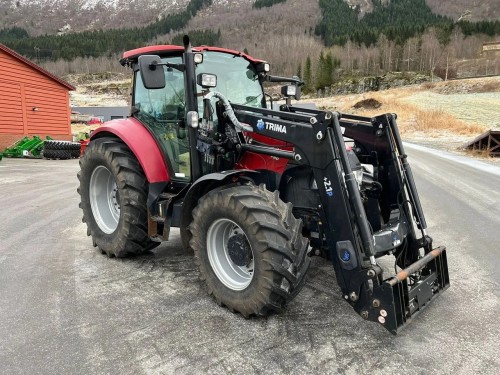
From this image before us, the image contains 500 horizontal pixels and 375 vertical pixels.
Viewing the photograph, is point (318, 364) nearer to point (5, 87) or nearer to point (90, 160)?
point (90, 160)

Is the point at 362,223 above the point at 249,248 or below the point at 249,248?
above

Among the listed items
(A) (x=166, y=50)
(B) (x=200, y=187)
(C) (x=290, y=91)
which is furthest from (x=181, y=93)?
(C) (x=290, y=91)

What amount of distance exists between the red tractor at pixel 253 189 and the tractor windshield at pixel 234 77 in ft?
0.04

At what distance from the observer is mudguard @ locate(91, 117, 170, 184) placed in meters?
4.37

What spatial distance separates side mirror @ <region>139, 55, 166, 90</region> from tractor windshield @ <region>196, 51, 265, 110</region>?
478 millimetres

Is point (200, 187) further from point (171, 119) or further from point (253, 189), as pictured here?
point (171, 119)

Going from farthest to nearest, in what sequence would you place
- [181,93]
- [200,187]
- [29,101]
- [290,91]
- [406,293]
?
[29,101]
[290,91]
[181,93]
[200,187]
[406,293]

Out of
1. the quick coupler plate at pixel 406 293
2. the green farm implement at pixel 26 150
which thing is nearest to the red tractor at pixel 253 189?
the quick coupler plate at pixel 406 293

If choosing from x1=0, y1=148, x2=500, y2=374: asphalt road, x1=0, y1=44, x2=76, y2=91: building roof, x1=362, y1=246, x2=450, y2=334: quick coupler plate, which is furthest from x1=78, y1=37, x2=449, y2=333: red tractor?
x1=0, y1=44, x2=76, y2=91: building roof

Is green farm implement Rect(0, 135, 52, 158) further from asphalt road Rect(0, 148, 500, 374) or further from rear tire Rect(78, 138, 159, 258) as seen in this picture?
rear tire Rect(78, 138, 159, 258)

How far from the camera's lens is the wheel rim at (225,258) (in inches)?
137

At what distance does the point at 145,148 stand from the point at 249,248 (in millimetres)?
1831

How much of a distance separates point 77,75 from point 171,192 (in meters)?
113

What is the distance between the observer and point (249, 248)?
3375 millimetres
